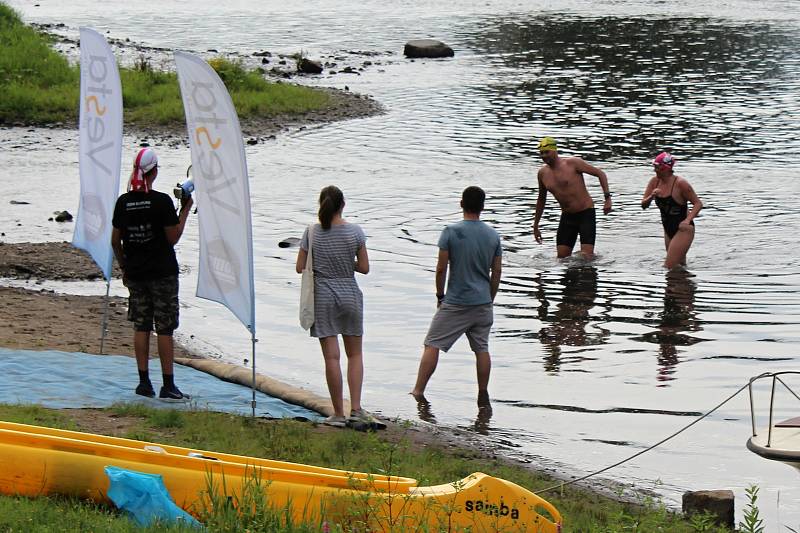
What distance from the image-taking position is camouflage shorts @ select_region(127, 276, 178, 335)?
32.5ft

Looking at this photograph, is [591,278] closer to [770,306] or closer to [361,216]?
[770,306]

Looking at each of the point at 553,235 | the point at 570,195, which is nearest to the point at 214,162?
the point at 570,195

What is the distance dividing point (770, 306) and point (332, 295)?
6707 mm

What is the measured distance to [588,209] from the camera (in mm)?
16281

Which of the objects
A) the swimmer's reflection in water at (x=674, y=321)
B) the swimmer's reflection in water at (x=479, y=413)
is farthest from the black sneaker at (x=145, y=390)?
the swimmer's reflection in water at (x=674, y=321)

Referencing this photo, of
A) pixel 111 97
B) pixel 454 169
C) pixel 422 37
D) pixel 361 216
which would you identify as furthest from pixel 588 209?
pixel 422 37

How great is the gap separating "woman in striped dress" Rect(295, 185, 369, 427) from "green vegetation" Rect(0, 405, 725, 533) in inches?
15.3

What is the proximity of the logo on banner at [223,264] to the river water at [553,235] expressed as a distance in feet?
6.14

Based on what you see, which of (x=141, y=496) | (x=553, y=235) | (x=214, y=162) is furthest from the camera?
Answer: (x=553, y=235)

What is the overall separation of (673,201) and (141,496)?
9931 millimetres

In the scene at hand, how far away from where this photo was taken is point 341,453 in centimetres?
896

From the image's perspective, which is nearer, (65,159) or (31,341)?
(31,341)

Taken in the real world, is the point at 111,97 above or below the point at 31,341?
above

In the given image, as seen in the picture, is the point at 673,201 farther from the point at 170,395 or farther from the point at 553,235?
the point at 170,395
